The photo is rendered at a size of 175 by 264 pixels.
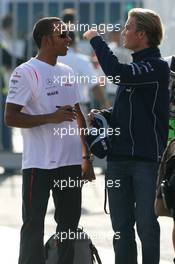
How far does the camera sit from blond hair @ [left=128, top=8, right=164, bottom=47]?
615 cm

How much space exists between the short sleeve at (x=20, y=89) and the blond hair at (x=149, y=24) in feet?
2.27

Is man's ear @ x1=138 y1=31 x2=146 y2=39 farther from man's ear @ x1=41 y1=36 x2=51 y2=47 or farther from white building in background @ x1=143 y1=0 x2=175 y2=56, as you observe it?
white building in background @ x1=143 y1=0 x2=175 y2=56

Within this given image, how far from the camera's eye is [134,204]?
631cm

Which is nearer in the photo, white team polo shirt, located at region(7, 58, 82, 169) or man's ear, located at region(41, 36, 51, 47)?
white team polo shirt, located at region(7, 58, 82, 169)

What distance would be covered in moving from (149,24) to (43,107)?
2.48 feet

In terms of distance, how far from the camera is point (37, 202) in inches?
244

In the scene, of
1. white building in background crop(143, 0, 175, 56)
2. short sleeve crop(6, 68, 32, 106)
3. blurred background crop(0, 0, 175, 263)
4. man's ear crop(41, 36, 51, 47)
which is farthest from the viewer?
blurred background crop(0, 0, 175, 263)

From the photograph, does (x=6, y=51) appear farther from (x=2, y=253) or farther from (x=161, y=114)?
(x=161, y=114)

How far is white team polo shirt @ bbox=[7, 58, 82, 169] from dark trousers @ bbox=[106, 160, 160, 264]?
0.29 metres

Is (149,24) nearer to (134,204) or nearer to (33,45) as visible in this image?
(134,204)

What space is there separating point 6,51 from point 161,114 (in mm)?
6025

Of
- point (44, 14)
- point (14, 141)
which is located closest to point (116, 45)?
point (44, 14)
